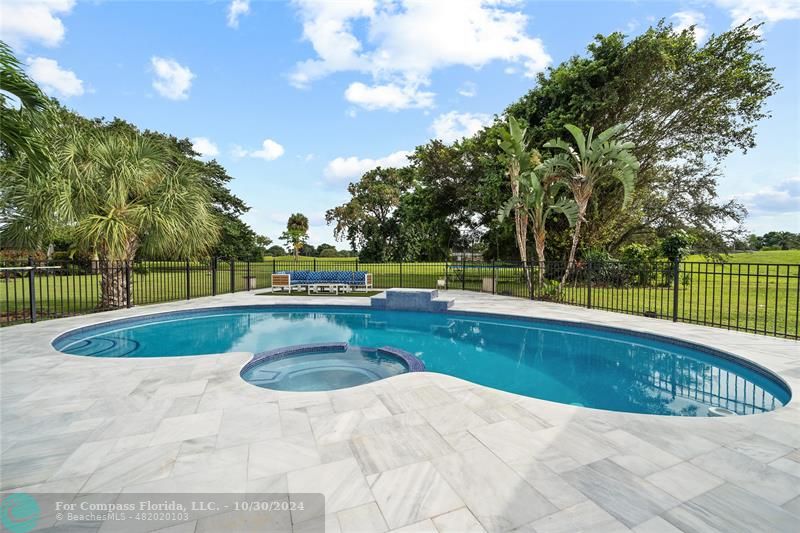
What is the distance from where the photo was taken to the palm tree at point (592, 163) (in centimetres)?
949

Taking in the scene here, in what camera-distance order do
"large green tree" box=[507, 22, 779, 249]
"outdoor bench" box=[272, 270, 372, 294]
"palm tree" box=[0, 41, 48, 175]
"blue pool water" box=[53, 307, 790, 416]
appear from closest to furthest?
"palm tree" box=[0, 41, 48, 175], "blue pool water" box=[53, 307, 790, 416], "large green tree" box=[507, 22, 779, 249], "outdoor bench" box=[272, 270, 372, 294]

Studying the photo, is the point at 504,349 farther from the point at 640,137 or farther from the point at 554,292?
the point at 640,137

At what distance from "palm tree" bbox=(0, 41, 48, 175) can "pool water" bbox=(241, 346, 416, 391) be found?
3170mm

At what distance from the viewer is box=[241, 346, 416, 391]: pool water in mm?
4621

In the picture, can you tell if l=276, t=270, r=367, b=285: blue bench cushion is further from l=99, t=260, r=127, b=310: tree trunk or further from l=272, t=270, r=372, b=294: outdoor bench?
l=99, t=260, r=127, b=310: tree trunk

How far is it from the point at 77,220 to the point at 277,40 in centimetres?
667

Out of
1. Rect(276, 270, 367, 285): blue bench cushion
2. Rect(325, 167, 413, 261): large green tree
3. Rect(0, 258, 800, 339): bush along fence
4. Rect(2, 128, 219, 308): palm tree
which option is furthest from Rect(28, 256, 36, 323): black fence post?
Rect(325, 167, 413, 261): large green tree

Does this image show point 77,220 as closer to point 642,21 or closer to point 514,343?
point 514,343

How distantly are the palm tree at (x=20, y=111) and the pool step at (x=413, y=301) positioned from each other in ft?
26.3

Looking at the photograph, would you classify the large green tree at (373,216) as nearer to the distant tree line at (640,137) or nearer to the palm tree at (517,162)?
the distant tree line at (640,137)

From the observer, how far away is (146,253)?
8836 millimetres

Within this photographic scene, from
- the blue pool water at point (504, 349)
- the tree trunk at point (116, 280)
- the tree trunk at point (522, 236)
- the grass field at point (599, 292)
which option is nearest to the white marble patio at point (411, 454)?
the blue pool water at point (504, 349)

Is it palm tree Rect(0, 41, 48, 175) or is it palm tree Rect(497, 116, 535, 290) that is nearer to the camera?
palm tree Rect(0, 41, 48, 175)

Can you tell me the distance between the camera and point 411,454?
8.18 feet
